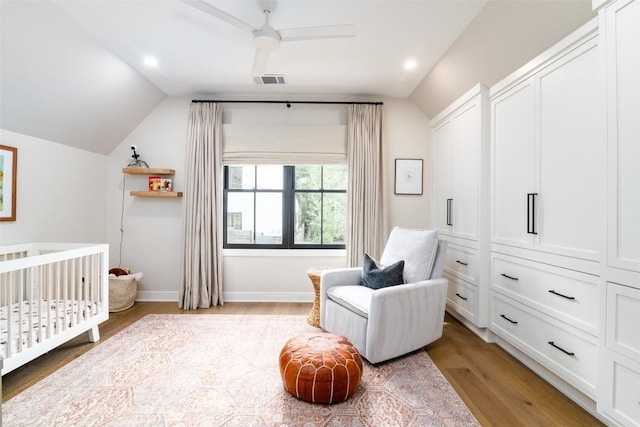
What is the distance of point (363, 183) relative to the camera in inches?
151

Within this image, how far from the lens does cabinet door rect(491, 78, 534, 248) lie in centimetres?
232

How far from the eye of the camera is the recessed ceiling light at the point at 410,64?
3.07 m

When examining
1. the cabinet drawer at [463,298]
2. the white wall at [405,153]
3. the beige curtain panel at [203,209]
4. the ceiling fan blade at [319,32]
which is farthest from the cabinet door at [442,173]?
the beige curtain panel at [203,209]

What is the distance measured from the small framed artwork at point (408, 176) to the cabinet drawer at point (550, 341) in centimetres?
168

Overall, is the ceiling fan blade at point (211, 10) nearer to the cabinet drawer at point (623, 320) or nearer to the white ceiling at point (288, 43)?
the white ceiling at point (288, 43)

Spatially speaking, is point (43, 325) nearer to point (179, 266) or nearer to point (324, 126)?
point (179, 266)

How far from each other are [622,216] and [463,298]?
1850 mm

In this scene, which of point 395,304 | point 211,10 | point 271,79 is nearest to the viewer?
point 211,10

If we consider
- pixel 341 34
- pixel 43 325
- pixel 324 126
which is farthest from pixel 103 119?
pixel 341 34

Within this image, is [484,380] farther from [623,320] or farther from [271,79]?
[271,79]

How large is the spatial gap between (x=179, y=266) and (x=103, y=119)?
1842mm

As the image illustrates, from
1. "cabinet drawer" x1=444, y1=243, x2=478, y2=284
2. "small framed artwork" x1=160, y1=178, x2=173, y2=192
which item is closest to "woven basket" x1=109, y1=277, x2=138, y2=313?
"small framed artwork" x1=160, y1=178, x2=173, y2=192

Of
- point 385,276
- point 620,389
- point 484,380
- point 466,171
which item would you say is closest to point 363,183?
point 466,171

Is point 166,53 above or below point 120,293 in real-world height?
above
